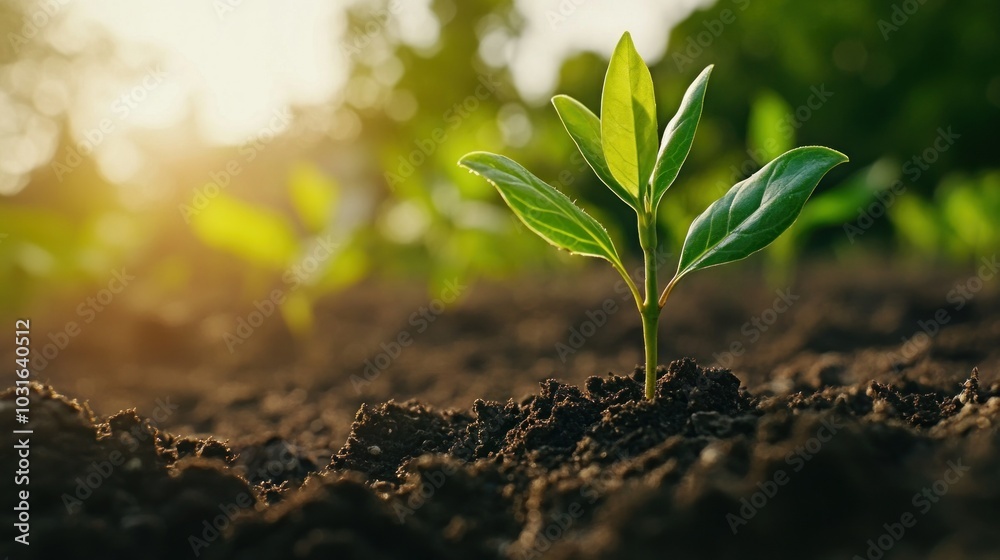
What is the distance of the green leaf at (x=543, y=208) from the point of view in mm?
1194

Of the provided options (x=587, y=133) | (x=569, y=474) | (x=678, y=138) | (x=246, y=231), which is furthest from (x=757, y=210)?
(x=246, y=231)

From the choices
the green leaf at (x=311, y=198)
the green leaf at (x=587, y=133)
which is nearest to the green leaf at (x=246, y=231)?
the green leaf at (x=311, y=198)

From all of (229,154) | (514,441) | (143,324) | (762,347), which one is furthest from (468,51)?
(514,441)

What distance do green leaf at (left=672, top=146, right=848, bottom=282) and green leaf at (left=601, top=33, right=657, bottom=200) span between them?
125mm

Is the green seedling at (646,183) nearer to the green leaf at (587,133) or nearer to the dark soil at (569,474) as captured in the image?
the green leaf at (587,133)

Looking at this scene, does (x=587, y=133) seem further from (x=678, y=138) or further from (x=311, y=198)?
(x=311, y=198)

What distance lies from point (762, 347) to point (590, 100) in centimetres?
363

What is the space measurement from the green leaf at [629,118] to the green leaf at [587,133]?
4 centimetres

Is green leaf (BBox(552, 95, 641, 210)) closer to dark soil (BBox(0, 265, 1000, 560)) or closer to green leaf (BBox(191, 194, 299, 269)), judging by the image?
dark soil (BBox(0, 265, 1000, 560))

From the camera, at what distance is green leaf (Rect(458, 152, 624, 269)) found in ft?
3.92

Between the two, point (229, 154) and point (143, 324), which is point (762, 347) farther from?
point (229, 154)

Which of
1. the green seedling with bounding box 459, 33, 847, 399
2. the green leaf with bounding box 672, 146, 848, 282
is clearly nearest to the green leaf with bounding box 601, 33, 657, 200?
the green seedling with bounding box 459, 33, 847, 399

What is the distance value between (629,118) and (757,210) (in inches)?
9.6

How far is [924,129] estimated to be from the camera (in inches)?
212
